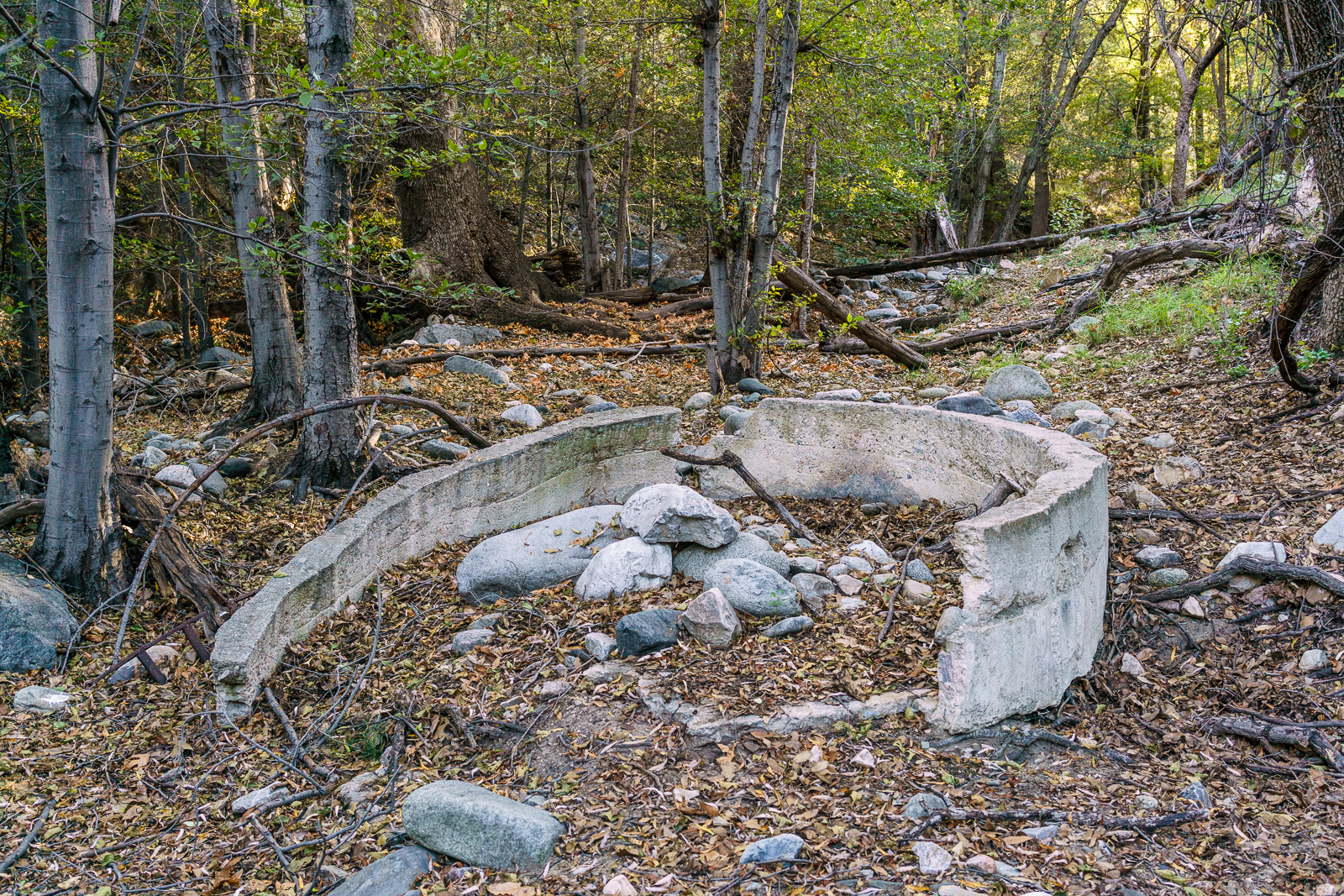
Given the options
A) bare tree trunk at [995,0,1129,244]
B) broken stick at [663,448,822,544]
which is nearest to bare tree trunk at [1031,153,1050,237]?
bare tree trunk at [995,0,1129,244]

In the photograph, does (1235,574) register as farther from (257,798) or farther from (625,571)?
(257,798)

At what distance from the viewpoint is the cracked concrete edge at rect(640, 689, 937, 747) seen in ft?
10.7

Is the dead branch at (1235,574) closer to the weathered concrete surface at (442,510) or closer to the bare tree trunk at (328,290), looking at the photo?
the weathered concrete surface at (442,510)

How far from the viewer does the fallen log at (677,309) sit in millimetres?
11469

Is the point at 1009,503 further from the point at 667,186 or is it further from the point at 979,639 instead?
the point at 667,186

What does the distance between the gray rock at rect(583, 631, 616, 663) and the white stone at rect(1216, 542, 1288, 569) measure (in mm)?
3158

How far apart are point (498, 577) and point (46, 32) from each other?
324cm

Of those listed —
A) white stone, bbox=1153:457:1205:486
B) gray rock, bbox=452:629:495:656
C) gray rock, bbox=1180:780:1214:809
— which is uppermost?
white stone, bbox=1153:457:1205:486

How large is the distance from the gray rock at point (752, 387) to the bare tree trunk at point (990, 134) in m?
8.97

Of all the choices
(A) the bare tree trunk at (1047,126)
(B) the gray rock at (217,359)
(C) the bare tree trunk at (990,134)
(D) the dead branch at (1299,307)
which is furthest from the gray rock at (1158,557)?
(A) the bare tree trunk at (1047,126)

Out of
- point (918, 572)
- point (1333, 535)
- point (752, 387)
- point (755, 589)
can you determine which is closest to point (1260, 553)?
point (1333, 535)

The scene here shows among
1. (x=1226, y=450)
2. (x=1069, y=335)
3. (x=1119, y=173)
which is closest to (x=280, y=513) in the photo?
(x=1226, y=450)

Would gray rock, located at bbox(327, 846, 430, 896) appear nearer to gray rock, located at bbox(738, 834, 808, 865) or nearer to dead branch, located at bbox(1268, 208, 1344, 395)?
gray rock, located at bbox(738, 834, 808, 865)

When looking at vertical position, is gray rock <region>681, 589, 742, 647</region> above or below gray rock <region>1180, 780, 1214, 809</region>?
above
